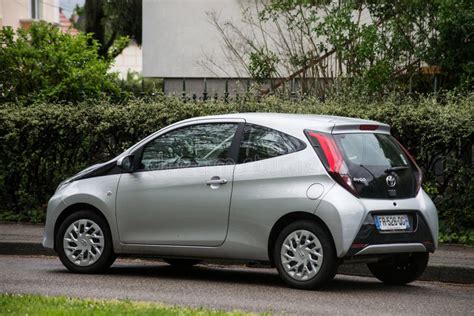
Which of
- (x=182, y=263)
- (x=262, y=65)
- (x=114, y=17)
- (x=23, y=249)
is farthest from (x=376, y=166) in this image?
(x=114, y=17)

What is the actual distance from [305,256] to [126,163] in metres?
2.28

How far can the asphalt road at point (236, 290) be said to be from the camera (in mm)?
9781

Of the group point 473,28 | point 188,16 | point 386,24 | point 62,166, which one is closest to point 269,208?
point 62,166

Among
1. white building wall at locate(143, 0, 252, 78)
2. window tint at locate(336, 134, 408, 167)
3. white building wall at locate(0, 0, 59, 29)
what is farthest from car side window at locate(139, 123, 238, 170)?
white building wall at locate(0, 0, 59, 29)

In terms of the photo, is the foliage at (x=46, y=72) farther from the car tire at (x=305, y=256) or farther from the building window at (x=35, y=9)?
the building window at (x=35, y=9)

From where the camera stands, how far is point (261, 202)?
10.9 m

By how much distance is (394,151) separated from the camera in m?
11.3

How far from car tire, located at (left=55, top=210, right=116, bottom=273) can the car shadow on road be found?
0.68ft

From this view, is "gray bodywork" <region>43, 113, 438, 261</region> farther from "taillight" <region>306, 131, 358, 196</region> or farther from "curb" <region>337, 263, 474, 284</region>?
"curb" <region>337, 263, 474, 284</region>

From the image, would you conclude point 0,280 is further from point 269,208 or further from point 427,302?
point 427,302

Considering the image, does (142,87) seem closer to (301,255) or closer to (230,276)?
(230,276)

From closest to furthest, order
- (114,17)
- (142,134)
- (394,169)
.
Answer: (394,169)
(142,134)
(114,17)

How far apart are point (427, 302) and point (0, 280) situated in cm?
404

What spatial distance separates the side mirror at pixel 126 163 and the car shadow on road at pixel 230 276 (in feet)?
3.55
